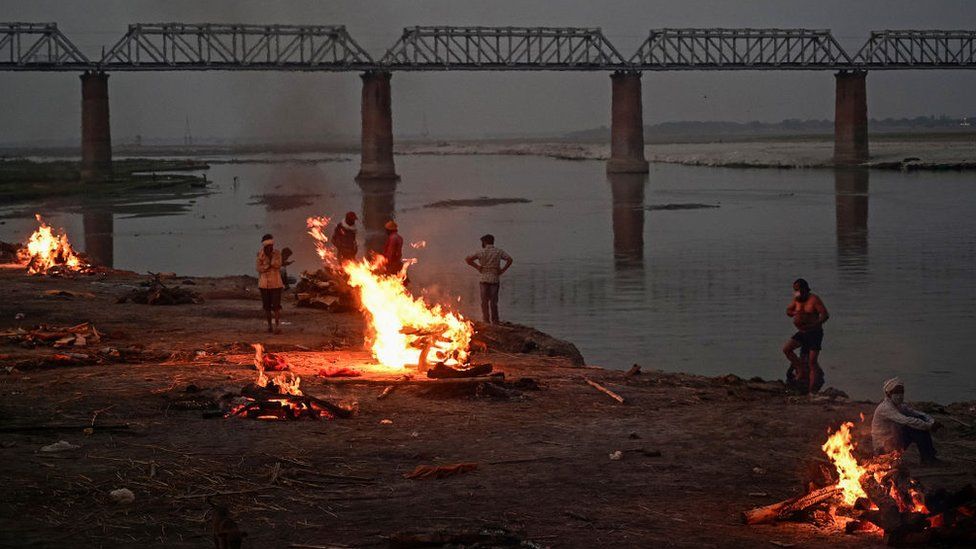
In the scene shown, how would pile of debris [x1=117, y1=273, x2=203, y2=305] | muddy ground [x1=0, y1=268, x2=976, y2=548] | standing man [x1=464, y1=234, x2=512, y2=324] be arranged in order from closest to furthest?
muddy ground [x1=0, y1=268, x2=976, y2=548] → standing man [x1=464, y1=234, x2=512, y2=324] → pile of debris [x1=117, y1=273, x2=203, y2=305]

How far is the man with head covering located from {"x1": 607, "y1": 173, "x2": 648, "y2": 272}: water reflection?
2624cm

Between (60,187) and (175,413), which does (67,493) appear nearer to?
(175,413)

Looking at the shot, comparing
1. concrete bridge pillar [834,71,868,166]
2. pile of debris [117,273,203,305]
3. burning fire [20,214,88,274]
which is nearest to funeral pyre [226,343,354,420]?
pile of debris [117,273,203,305]

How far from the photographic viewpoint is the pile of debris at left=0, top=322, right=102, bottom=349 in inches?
771

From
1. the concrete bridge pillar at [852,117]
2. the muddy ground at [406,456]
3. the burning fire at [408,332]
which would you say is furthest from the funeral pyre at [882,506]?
the concrete bridge pillar at [852,117]

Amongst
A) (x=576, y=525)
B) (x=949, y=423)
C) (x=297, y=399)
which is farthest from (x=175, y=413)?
(x=949, y=423)

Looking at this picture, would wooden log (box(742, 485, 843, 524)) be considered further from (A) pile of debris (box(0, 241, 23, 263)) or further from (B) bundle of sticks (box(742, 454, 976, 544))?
(A) pile of debris (box(0, 241, 23, 263))

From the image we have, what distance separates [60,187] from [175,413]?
2919 inches

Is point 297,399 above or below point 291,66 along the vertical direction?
below

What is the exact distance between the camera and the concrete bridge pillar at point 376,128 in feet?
331

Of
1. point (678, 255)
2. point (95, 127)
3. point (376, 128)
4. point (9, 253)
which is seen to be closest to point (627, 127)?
point (376, 128)

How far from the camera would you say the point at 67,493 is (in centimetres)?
1134

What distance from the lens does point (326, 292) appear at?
25797 millimetres

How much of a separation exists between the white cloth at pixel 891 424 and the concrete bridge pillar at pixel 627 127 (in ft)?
315
